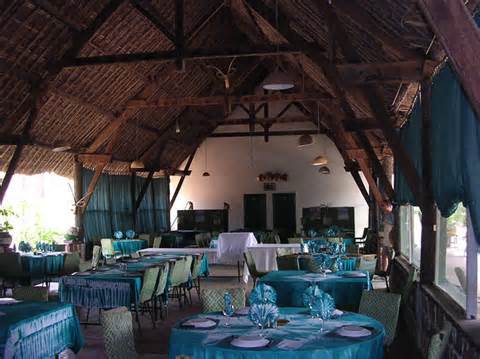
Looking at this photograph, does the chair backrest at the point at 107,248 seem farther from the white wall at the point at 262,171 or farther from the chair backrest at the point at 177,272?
the white wall at the point at 262,171

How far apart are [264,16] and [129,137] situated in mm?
8154

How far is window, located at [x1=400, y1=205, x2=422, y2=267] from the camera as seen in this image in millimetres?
9555

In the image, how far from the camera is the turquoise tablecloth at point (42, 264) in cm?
1070

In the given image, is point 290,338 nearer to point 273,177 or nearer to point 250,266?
point 250,266

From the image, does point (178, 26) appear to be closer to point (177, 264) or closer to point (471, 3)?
point (177, 264)

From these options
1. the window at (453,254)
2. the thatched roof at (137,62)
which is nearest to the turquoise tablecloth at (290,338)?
the window at (453,254)

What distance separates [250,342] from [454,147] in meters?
2.09

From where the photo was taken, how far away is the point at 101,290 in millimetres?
7551

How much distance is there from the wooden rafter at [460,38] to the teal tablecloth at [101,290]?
5.84m

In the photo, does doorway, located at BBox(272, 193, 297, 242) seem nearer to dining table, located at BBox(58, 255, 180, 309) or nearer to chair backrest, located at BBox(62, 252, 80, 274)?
chair backrest, located at BBox(62, 252, 80, 274)

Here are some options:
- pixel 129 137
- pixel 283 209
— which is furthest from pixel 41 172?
pixel 283 209

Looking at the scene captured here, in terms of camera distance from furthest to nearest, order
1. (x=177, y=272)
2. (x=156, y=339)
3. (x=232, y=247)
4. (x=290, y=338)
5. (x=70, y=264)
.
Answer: (x=232, y=247) → (x=70, y=264) → (x=177, y=272) → (x=156, y=339) → (x=290, y=338)

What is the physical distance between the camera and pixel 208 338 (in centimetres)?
410

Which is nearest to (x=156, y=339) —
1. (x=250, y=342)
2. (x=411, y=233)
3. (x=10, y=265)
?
(x=250, y=342)
